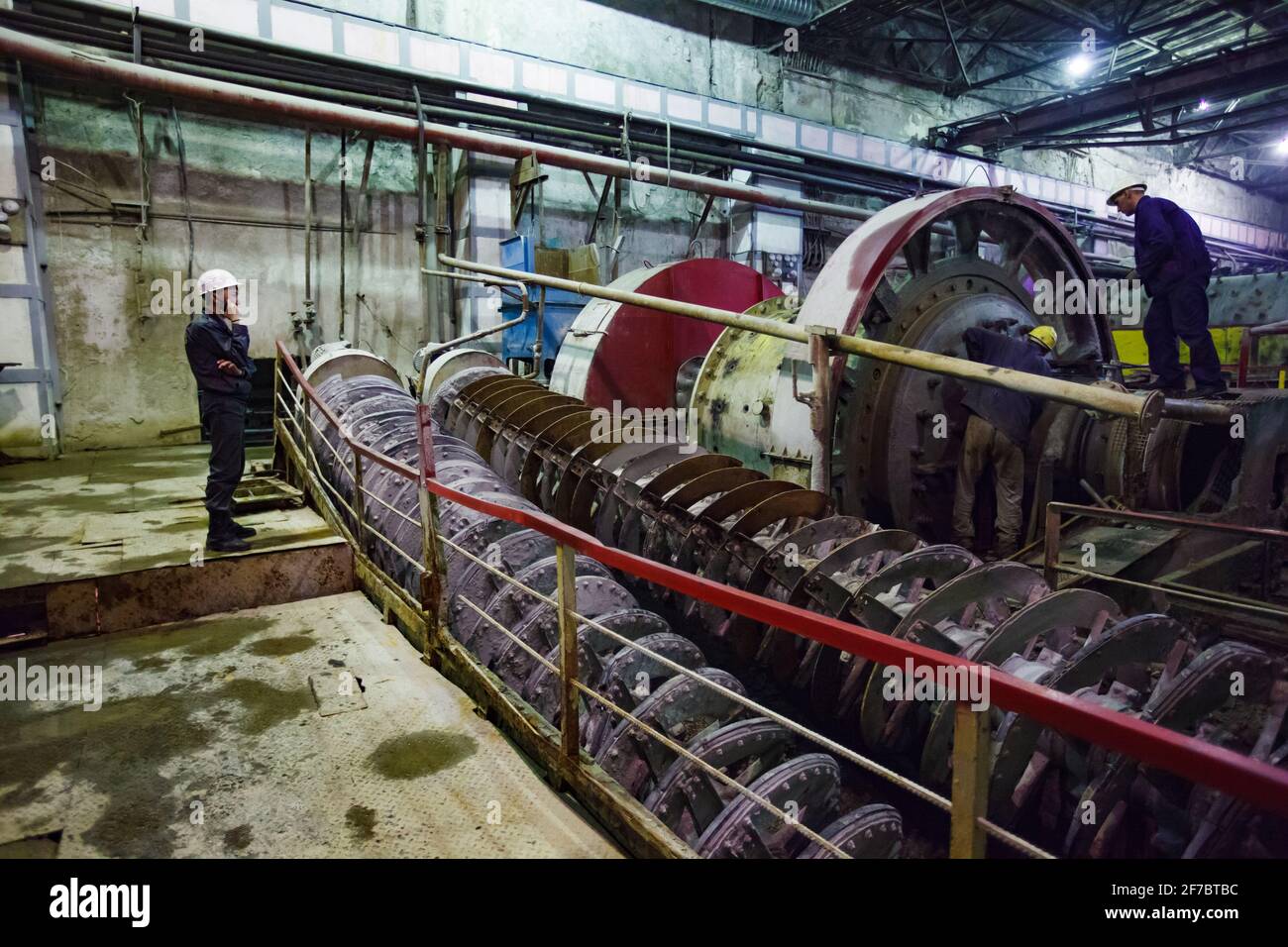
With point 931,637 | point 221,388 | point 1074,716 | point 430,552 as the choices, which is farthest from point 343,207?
point 1074,716

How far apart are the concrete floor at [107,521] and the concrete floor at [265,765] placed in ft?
1.68

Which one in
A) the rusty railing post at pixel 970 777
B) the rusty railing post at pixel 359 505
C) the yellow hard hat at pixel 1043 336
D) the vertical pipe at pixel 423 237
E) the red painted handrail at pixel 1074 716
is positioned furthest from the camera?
the vertical pipe at pixel 423 237

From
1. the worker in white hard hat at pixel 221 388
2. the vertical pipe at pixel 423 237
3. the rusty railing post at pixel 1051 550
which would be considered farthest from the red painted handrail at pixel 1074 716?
the vertical pipe at pixel 423 237

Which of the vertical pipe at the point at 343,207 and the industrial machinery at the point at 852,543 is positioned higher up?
the vertical pipe at the point at 343,207

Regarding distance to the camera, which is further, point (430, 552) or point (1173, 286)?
point (1173, 286)

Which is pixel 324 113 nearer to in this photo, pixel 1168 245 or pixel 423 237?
pixel 423 237

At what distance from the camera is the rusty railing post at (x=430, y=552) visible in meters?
3.27

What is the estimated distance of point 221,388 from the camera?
13.6 ft

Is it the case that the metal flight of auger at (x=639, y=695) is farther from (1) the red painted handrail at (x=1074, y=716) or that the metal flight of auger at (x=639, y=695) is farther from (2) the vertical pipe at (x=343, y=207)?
(2) the vertical pipe at (x=343, y=207)

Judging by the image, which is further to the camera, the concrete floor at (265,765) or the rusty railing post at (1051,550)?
the rusty railing post at (1051,550)

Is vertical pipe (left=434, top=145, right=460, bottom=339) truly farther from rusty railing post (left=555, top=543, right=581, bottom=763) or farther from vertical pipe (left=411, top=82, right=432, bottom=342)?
rusty railing post (left=555, top=543, right=581, bottom=763)

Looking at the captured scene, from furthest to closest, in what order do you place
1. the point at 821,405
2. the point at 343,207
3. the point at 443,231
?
the point at 443,231 < the point at 343,207 < the point at 821,405

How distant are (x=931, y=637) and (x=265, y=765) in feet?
7.95

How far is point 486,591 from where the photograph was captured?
139 inches
